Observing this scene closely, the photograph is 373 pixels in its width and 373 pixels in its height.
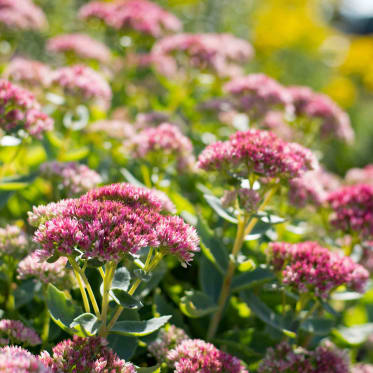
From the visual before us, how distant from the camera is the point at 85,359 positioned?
125cm

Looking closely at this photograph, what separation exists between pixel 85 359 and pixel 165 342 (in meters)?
0.45

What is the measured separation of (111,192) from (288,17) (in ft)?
31.2

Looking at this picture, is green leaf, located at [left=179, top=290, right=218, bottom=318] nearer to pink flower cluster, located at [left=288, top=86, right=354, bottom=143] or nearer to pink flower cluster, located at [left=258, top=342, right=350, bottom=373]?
pink flower cluster, located at [left=258, top=342, right=350, bottom=373]

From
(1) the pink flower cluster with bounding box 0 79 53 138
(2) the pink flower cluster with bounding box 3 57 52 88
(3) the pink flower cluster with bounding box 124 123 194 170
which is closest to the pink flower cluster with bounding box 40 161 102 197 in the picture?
(1) the pink flower cluster with bounding box 0 79 53 138

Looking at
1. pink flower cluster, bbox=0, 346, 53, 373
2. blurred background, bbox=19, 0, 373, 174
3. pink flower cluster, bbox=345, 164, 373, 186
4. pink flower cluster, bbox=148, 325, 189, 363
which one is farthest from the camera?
blurred background, bbox=19, 0, 373, 174

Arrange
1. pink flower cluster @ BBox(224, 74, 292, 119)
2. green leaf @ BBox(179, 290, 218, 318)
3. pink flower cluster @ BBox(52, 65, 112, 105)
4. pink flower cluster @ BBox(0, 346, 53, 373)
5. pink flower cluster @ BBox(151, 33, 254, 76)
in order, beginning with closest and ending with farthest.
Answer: pink flower cluster @ BBox(0, 346, 53, 373) → green leaf @ BBox(179, 290, 218, 318) → pink flower cluster @ BBox(52, 65, 112, 105) → pink flower cluster @ BBox(224, 74, 292, 119) → pink flower cluster @ BBox(151, 33, 254, 76)

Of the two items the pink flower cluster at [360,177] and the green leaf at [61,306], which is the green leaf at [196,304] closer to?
the green leaf at [61,306]

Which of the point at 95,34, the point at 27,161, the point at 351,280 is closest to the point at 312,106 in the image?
the point at 351,280

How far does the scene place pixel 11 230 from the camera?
1.85 meters

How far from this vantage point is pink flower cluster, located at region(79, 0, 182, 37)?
3316mm

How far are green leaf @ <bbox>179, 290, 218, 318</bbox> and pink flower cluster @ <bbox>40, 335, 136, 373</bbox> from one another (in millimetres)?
449

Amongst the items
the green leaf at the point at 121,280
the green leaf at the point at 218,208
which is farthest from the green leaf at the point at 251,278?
the green leaf at the point at 121,280

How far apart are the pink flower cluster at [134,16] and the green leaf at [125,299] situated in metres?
2.44

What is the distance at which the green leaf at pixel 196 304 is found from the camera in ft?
5.58
